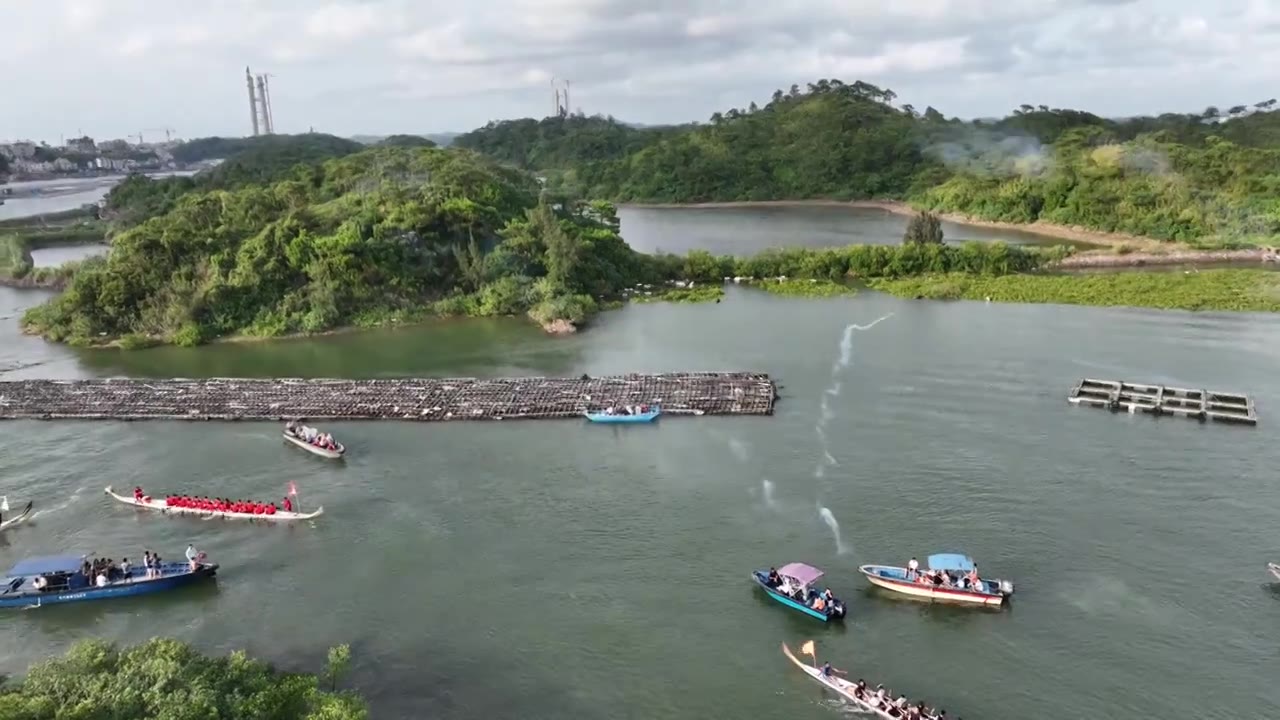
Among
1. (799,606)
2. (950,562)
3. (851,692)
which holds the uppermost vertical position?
(950,562)

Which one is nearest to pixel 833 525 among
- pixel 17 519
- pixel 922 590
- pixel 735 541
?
pixel 735 541

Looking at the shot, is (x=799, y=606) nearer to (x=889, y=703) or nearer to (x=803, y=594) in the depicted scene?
(x=803, y=594)

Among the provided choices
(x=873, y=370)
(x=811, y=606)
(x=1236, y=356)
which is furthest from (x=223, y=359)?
(x=1236, y=356)

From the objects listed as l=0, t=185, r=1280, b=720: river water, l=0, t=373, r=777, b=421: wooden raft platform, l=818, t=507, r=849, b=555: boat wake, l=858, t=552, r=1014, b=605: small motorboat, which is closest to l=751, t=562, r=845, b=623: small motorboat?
l=0, t=185, r=1280, b=720: river water

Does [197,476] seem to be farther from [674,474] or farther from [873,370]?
[873,370]

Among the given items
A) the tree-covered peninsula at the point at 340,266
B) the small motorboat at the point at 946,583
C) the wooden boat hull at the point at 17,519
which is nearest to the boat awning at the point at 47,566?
the wooden boat hull at the point at 17,519

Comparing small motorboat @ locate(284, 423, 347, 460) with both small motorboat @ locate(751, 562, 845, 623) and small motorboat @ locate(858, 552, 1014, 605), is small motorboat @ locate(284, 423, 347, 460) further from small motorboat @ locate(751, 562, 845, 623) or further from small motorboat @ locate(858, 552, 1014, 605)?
small motorboat @ locate(858, 552, 1014, 605)

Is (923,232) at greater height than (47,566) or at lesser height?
greater
